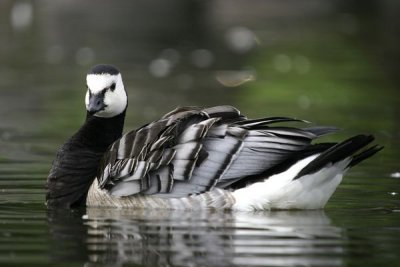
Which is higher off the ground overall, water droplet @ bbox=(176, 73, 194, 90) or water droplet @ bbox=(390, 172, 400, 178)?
water droplet @ bbox=(390, 172, 400, 178)

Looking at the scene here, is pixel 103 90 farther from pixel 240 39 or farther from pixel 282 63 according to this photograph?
pixel 240 39

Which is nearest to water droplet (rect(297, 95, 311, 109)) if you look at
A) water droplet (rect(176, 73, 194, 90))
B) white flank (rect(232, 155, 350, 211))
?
water droplet (rect(176, 73, 194, 90))

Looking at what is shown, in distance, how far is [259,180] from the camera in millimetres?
9820

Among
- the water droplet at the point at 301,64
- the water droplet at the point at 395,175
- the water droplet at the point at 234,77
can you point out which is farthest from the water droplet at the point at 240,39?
the water droplet at the point at 395,175

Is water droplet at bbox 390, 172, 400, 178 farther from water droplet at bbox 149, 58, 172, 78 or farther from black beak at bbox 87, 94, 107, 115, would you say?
water droplet at bbox 149, 58, 172, 78

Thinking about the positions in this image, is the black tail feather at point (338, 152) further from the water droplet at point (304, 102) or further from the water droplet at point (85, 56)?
the water droplet at point (85, 56)

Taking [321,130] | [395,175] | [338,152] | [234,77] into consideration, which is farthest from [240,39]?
[338,152]

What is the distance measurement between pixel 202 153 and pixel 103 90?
1382 mm

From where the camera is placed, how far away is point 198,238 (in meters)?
8.59

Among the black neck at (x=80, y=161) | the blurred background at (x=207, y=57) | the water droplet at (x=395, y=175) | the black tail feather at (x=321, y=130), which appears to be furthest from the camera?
the blurred background at (x=207, y=57)

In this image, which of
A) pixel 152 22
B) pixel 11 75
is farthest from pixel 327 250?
pixel 152 22

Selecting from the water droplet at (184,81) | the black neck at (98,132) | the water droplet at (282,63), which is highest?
the black neck at (98,132)

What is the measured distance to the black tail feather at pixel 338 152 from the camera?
31.4 ft

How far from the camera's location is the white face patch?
10706 millimetres
